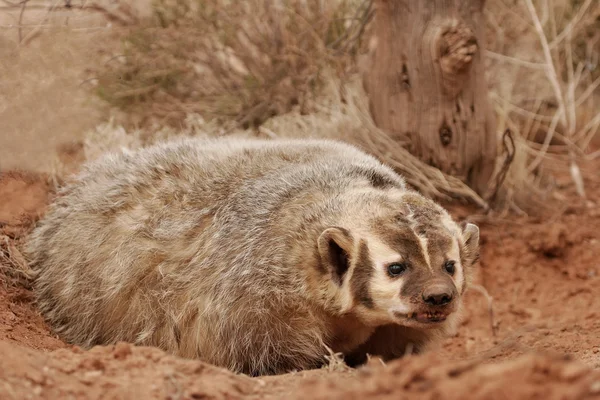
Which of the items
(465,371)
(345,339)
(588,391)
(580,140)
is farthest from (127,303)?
(580,140)

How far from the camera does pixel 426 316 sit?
12.3ft

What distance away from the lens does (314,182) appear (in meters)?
4.41

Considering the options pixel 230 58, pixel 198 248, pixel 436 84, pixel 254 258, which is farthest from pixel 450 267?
pixel 230 58

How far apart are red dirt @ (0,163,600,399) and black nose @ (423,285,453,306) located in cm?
39

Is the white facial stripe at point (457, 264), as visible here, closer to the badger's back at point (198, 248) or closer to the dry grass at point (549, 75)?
the badger's back at point (198, 248)

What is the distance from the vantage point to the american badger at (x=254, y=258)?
390 cm

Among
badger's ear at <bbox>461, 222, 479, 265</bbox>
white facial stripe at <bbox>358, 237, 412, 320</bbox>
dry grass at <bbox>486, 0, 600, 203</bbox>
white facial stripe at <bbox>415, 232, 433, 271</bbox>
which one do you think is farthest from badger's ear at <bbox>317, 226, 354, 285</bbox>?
dry grass at <bbox>486, 0, 600, 203</bbox>

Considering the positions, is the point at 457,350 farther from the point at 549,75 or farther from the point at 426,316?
the point at 549,75

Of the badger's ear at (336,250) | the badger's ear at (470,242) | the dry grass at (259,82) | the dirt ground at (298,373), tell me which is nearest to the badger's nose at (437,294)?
the dirt ground at (298,373)

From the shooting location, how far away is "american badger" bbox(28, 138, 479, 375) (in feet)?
12.8

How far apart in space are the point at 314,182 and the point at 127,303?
1251mm

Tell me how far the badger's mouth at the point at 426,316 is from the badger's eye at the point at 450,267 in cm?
22

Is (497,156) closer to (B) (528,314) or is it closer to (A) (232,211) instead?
(B) (528,314)

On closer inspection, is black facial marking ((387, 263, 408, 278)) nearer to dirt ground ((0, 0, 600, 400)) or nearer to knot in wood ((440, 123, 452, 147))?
dirt ground ((0, 0, 600, 400))
